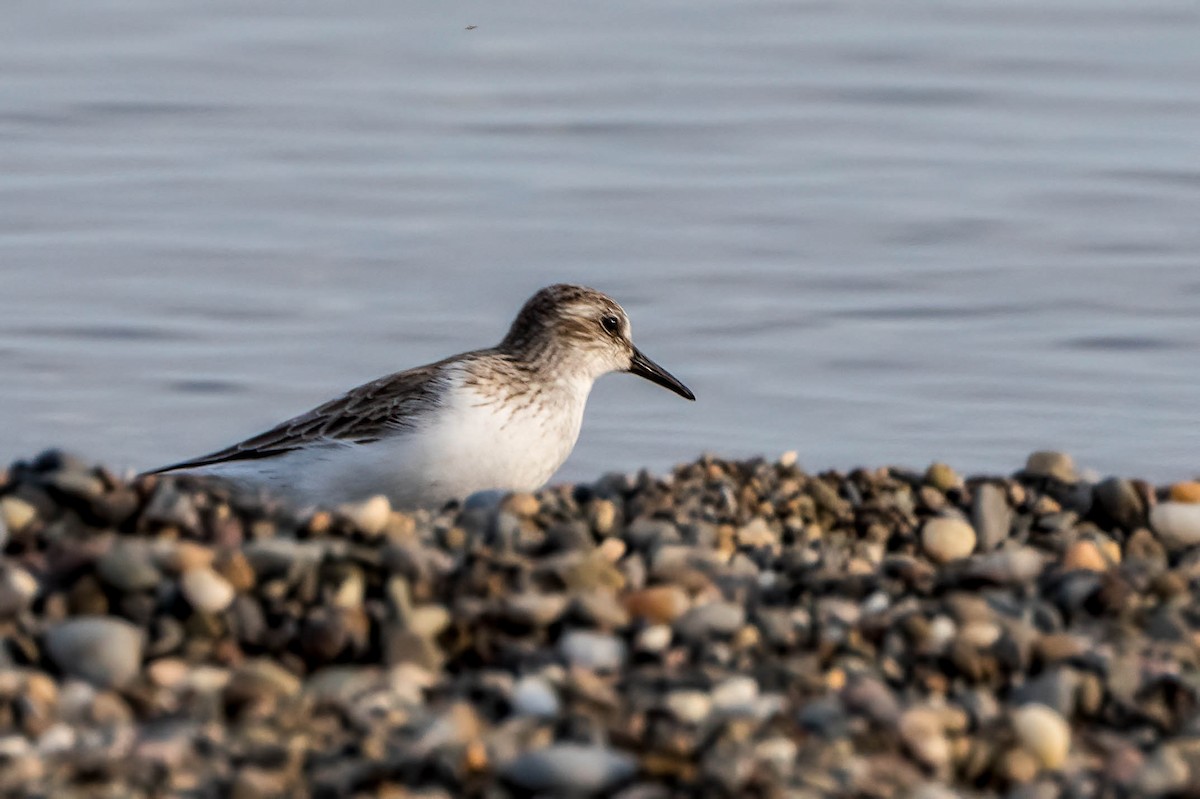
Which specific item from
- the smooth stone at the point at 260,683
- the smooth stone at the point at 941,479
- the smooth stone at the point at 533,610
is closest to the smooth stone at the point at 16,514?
the smooth stone at the point at 260,683

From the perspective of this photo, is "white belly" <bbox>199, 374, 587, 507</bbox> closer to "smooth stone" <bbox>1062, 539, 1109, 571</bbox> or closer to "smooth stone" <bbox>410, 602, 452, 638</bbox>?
"smooth stone" <bbox>1062, 539, 1109, 571</bbox>

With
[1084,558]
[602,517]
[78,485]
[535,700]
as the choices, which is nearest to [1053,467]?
[1084,558]

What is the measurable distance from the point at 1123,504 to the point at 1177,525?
0.17 meters

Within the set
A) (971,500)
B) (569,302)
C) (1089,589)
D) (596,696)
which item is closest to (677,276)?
(569,302)

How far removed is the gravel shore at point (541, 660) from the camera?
3.91 meters

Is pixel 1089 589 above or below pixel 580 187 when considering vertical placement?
below

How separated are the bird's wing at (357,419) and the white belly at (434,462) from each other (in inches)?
1.6

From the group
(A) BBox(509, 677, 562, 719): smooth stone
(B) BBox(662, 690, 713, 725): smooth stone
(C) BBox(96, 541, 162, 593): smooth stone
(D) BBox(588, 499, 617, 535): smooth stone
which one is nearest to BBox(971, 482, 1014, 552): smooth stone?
(D) BBox(588, 499, 617, 535): smooth stone

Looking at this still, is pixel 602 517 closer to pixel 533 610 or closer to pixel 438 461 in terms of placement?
pixel 533 610

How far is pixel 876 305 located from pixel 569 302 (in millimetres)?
3918

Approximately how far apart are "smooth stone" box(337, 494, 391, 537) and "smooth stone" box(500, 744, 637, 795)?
1.17 m

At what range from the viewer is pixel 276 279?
40.4ft

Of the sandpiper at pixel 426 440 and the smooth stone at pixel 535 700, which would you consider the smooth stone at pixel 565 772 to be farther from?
the sandpiper at pixel 426 440

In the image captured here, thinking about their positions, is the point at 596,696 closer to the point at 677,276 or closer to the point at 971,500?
the point at 971,500
